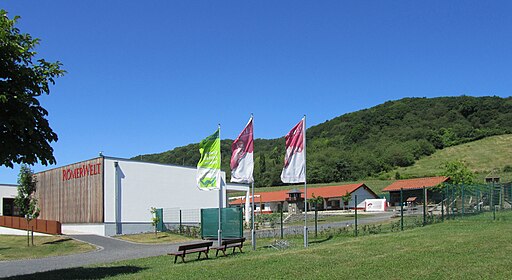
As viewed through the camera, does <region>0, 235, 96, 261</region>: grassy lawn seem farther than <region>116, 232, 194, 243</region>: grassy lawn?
No

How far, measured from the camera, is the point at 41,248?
26891mm

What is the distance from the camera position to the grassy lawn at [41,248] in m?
24.3

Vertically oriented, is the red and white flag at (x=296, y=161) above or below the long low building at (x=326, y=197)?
above

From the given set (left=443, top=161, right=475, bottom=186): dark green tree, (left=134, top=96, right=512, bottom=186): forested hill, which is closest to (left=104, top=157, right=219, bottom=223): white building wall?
(left=443, top=161, right=475, bottom=186): dark green tree

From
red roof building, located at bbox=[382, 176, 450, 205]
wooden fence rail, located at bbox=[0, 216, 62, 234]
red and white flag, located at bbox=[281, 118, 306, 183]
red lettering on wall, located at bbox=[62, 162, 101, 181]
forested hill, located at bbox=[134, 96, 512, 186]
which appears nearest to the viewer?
red and white flag, located at bbox=[281, 118, 306, 183]

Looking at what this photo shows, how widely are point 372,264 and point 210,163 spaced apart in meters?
10.2

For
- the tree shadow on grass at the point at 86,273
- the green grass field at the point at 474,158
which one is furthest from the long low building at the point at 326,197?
the tree shadow on grass at the point at 86,273

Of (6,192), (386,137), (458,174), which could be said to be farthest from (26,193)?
(386,137)

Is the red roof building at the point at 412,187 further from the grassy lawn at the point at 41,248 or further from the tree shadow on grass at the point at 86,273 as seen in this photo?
the tree shadow on grass at the point at 86,273

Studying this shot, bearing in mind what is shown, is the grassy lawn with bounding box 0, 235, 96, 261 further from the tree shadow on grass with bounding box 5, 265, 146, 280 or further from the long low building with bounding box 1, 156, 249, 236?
the tree shadow on grass with bounding box 5, 265, 146, 280

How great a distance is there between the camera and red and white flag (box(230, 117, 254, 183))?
20.2 meters

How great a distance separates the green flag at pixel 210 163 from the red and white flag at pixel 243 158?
937 millimetres

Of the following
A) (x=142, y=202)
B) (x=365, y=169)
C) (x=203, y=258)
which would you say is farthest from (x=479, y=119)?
(x=203, y=258)

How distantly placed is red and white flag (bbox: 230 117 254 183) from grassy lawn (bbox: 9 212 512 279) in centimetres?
405
